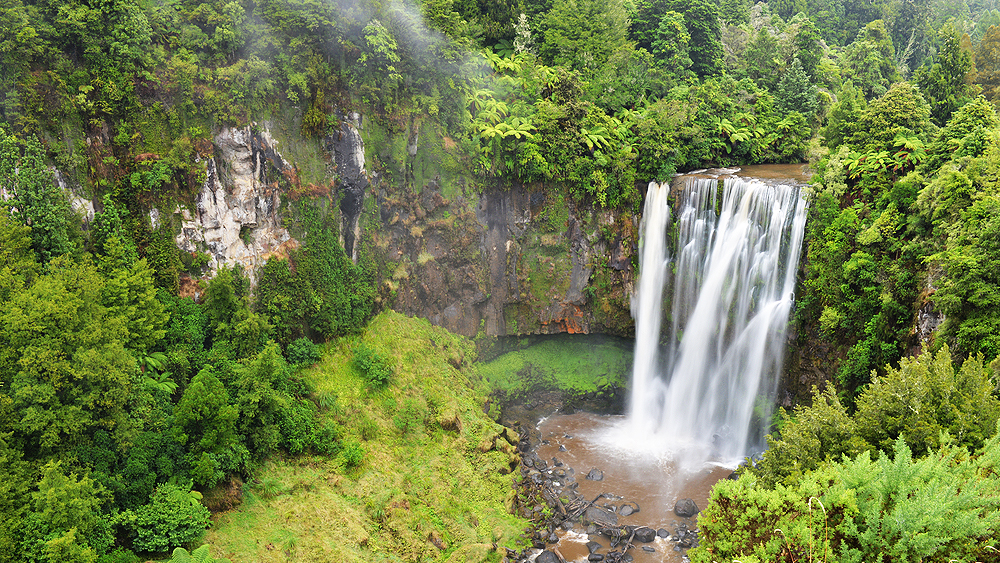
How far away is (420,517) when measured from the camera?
16.2 metres

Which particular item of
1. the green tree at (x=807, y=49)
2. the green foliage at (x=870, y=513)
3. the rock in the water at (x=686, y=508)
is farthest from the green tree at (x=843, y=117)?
the green foliage at (x=870, y=513)

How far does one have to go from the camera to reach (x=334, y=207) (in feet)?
68.5

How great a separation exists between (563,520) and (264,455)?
365 inches

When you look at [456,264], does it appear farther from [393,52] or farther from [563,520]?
[563,520]

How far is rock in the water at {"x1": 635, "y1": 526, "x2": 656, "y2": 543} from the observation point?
16.6 meters

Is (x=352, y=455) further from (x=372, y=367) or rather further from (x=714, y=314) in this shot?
(x=714, y=314)

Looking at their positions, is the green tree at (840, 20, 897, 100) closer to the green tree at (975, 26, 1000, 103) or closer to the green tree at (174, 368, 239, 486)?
the green tree at (975, 26, 1000, 103)

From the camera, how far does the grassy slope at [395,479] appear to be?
46.3 ft

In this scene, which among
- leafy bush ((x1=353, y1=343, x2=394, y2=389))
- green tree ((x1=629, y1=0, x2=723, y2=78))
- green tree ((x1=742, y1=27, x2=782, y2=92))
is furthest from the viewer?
green tree ((x1=629, y1=0, x2=723, y2=78))

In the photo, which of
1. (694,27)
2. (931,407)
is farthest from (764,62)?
(931,407)

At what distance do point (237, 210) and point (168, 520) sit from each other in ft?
33.7

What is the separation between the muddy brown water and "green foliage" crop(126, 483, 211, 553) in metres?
9.80

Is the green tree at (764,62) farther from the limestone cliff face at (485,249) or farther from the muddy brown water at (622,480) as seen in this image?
the muddy brown water at (622,480)

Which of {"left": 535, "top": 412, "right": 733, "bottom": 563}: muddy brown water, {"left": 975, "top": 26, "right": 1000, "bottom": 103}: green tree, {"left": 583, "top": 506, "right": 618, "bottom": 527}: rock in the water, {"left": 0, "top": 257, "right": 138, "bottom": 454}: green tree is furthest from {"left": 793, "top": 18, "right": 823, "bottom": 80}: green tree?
{"left": 0, "top": 257, "right": 138, "bottom": 454}: green tree
